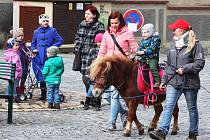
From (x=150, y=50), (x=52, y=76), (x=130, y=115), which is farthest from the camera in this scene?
(x=52, y=76)

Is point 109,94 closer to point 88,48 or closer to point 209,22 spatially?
point 88,48

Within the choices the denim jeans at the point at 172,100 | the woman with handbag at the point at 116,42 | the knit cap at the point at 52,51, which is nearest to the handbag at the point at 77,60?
the knit cap at the point at 52,51

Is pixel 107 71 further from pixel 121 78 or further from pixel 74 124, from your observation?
pixel 74 124

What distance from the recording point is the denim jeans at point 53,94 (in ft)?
41.2

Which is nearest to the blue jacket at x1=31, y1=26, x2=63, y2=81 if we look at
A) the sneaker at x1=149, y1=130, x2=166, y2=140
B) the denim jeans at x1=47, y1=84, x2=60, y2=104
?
the denim jeans at x1=47, y1=84, x2=60, y2=104

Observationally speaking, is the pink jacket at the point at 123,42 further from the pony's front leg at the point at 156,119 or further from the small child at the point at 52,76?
the small child at the point at 52,76

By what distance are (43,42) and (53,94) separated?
1.36 meters

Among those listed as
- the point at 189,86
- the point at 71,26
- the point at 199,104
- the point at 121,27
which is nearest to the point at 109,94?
the point at 121,27

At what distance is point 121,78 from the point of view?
31.7ft

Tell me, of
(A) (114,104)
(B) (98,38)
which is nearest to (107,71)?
(A) (114,104)

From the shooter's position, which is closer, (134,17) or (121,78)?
(121,78)

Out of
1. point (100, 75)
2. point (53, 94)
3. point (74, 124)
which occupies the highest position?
point (100, 75)

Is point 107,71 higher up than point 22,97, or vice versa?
point 107,71

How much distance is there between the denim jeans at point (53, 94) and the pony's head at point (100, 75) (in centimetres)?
326
